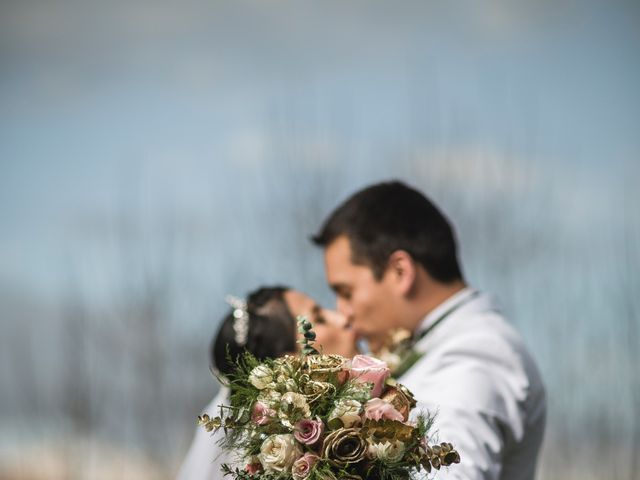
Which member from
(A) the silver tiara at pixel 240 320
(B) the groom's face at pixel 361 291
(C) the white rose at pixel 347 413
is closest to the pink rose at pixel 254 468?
Answer: (C) the white rose at pixel 347 413

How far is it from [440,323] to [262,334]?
Answer: 1430mm

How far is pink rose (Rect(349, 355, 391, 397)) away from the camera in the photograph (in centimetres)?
298

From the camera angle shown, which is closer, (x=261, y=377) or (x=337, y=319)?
(x=261, y=377)

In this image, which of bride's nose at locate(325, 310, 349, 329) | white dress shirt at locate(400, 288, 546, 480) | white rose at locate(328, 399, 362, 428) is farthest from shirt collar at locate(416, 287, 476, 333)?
white rose at locate(328, 399, 362, 428)

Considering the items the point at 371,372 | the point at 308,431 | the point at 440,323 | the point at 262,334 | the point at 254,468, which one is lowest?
the point at 262,334

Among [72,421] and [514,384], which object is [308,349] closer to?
[514,384]

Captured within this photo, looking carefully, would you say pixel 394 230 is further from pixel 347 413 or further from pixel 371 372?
pixel 347 413

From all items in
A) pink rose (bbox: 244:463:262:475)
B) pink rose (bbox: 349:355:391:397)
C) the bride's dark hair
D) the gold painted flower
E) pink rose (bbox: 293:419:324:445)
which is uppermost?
pink rose (bbox: 349:355:391:397)

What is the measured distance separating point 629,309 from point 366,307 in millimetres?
6874

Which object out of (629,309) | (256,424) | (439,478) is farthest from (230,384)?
(629,309)

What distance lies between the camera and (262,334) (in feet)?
20.4

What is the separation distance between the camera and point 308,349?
Result: 3.06m

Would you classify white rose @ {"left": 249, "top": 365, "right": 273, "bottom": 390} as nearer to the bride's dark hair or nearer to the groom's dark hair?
the groom's dark hair

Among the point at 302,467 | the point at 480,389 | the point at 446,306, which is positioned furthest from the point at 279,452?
the point at 446,306
